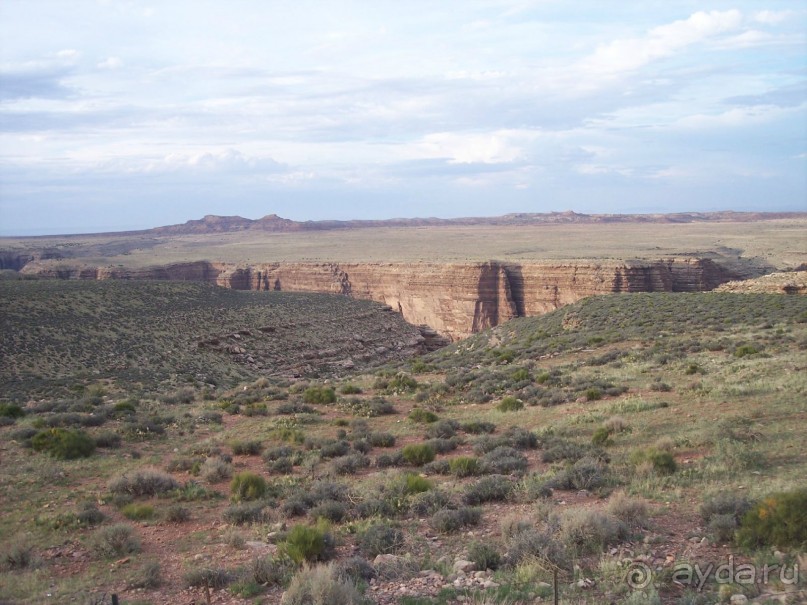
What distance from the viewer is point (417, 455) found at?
1148cm

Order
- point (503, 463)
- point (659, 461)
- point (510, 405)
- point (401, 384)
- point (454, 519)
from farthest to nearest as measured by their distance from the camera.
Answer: point (401, 384) < point (510, 405) < point (503, 463) < point (659, 461) < point (454, 519)

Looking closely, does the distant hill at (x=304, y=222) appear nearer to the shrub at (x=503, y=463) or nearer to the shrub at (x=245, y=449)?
the shrub at (x=245, y=449)

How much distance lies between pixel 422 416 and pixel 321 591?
9.73 metres

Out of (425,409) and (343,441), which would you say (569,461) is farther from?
(425,409)

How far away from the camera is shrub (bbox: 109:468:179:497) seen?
1042 centimetres

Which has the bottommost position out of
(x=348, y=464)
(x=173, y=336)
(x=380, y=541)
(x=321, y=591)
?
(x=173, y=336)

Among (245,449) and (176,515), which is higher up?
(176,515)

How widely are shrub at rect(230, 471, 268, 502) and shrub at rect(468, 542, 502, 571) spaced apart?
4336mm

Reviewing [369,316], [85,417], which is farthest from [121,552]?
[369,316]

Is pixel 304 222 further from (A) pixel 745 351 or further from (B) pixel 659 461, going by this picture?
(B) pixel 659 461

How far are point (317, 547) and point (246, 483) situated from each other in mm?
3521

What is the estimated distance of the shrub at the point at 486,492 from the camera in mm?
8803

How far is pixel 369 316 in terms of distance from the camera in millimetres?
47156

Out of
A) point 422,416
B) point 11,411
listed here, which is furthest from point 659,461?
point 11,411
